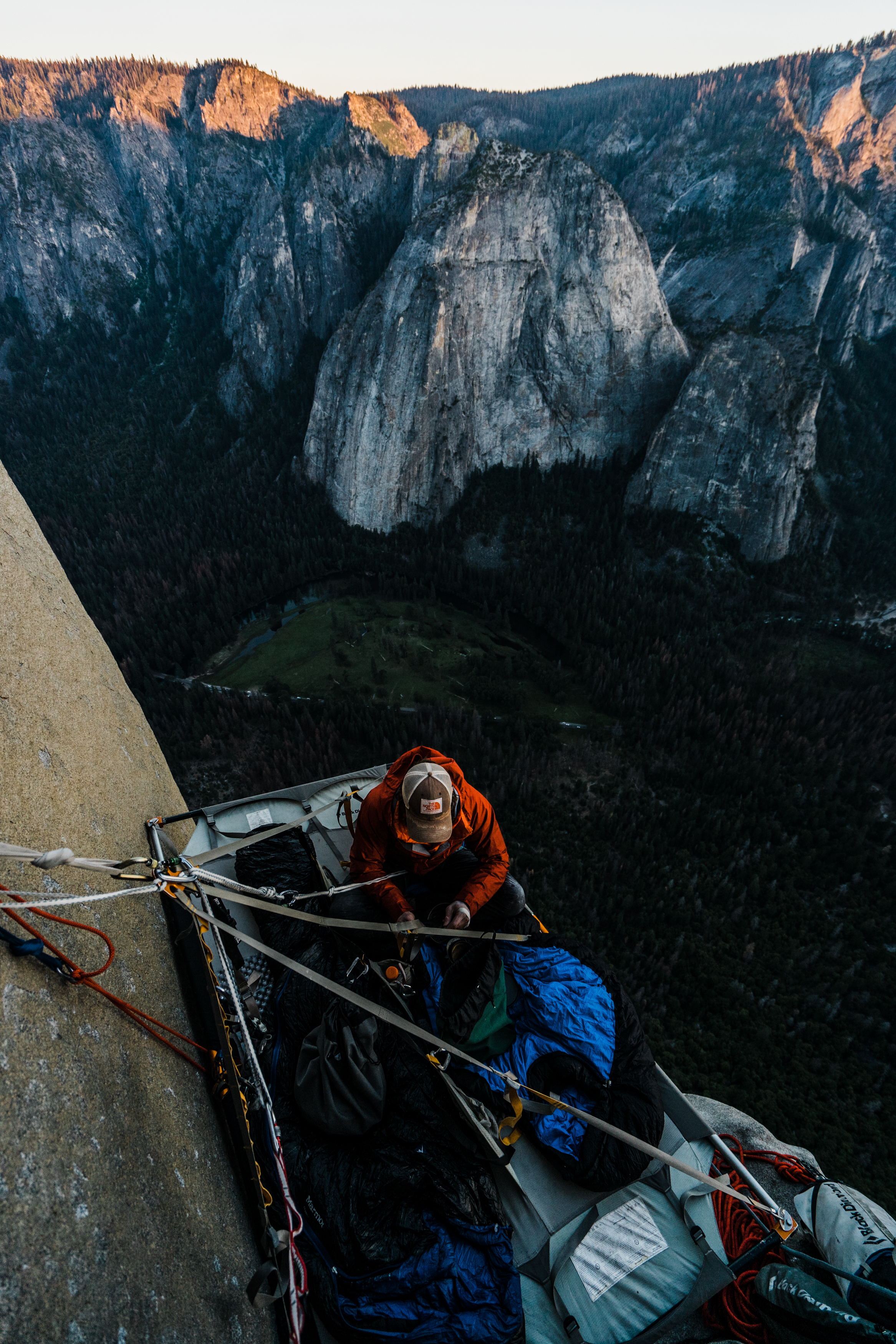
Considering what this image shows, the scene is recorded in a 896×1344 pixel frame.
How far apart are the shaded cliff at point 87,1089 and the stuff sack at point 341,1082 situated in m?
0.54

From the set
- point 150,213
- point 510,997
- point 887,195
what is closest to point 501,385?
point 510,997

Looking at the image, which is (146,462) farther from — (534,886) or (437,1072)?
(437,1072)

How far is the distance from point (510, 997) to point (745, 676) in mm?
23703

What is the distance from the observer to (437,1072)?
12.2ft

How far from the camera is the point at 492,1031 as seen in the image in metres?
3.99

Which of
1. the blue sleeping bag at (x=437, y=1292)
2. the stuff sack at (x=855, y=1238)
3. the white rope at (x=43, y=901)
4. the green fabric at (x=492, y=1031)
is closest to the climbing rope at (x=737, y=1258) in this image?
the stuff sack at (x=855, y=1238)

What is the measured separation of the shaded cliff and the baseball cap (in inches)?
79.7

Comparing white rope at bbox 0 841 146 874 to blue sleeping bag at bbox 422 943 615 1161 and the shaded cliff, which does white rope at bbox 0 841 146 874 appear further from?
blue sleeping bag at bbox 422 943 615 1161

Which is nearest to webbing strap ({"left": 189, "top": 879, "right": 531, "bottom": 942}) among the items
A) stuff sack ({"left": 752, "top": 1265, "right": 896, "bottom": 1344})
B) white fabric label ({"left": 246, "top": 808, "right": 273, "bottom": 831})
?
white fabric label ({"left": 246, "top": 808, "right": 273, "bottom": 831})

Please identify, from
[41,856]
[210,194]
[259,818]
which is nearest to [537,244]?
[259,818]

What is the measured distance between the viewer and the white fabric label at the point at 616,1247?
3391mm

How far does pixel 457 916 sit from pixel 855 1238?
373 cm

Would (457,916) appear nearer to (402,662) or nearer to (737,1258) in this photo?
(737,1258)

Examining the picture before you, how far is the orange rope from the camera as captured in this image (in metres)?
2.31
